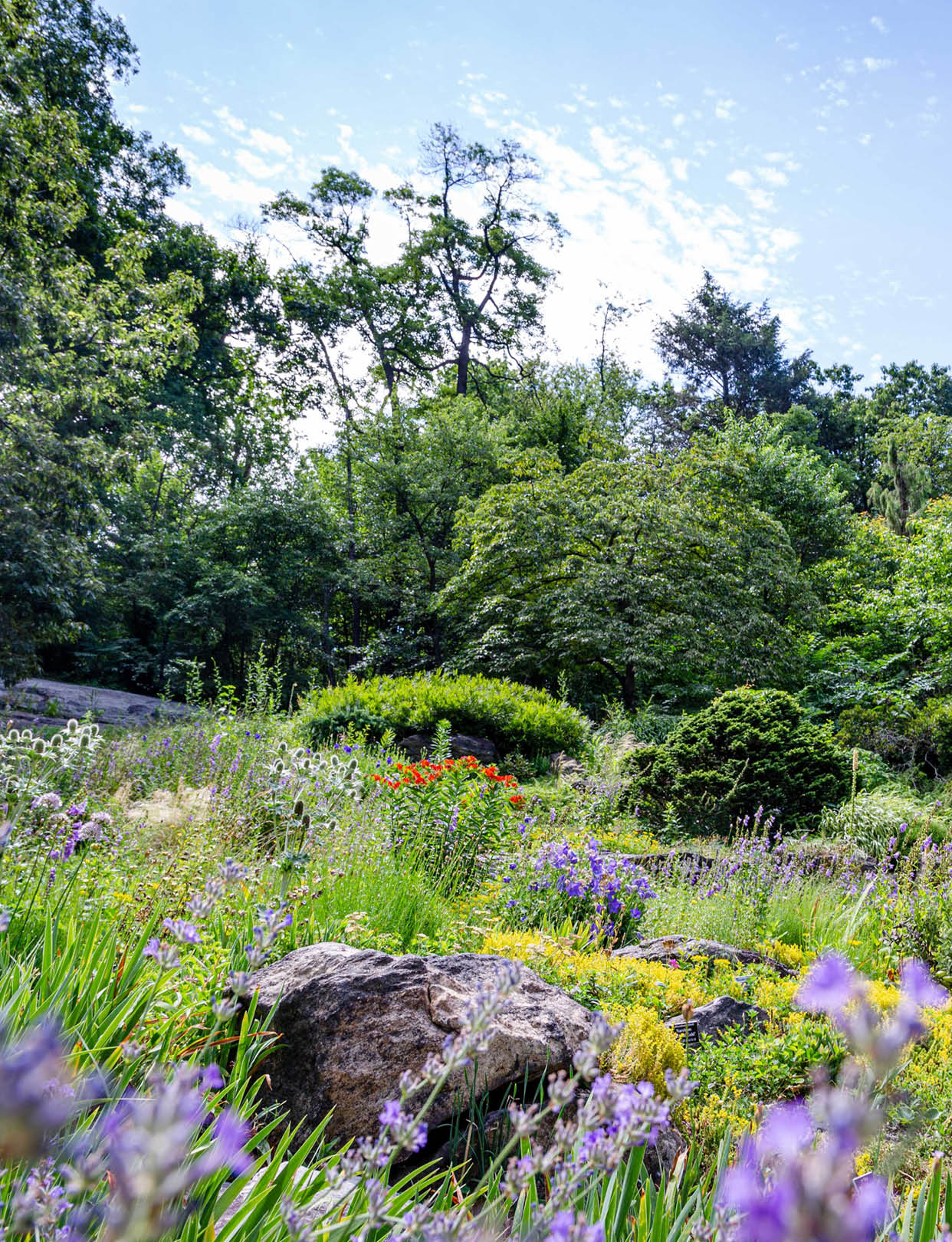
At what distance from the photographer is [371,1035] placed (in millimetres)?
2316

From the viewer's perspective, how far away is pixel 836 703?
44.1 ft

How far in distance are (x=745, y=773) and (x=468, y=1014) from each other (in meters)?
7.25

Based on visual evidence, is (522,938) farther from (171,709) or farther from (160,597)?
(160,597)

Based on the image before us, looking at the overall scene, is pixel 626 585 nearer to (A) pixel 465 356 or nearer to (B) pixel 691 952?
(B) pixel 691 952

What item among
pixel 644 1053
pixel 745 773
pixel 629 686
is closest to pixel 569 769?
pixel 745 773

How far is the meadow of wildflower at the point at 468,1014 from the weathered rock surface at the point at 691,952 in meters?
0.03

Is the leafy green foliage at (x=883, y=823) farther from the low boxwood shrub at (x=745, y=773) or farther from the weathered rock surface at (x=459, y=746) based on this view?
the weathered rock surface at (x=459, y=746)

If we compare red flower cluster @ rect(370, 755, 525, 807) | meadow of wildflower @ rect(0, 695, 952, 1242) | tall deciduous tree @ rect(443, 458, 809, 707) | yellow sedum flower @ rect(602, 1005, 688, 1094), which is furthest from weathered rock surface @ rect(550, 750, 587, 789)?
yellow sedum flower @ rect(602, 1005, 688, 1094)

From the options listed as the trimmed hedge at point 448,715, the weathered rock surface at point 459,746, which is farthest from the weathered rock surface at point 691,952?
the trimmed hedge at point 448,715

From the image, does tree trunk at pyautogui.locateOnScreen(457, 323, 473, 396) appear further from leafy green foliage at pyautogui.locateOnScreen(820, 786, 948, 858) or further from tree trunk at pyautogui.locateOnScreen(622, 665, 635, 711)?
leafy green foliage at pyautogui.locateOnScreen(820, 786, 948, 858)

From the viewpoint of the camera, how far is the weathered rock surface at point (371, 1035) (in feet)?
7.40

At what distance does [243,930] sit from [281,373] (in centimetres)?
2499

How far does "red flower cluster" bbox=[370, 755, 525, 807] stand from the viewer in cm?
612

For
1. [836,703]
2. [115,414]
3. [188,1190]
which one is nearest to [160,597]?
[115,414]
